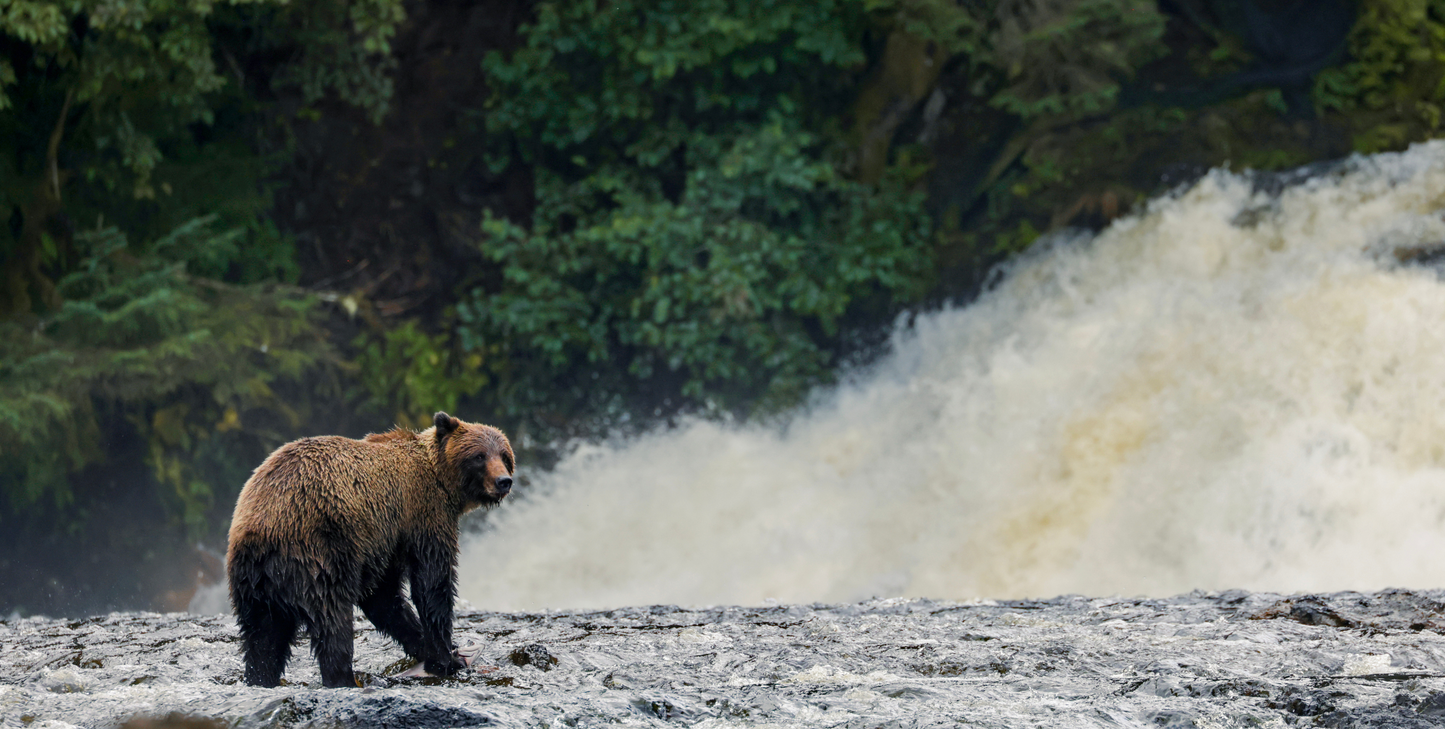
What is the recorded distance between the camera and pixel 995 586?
1005cm

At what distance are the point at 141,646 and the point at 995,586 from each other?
22.2 ft

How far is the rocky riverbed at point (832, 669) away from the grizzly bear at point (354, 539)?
195 mm

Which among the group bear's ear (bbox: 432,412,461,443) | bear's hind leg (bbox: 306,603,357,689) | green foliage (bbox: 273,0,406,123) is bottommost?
bear's hind leg (bbox: 306,603,357,689)

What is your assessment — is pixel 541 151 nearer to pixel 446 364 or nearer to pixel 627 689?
pixel 446 364

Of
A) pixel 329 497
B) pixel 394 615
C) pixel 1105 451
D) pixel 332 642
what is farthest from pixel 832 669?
pixel 1105 451

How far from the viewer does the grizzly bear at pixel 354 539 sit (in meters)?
4.04

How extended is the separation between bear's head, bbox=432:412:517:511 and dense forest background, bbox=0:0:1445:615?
7.90 m

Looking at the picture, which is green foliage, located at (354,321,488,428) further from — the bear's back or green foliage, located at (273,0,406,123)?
the bear's back

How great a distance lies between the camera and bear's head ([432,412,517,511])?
4453 mm

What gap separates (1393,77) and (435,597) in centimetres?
1168

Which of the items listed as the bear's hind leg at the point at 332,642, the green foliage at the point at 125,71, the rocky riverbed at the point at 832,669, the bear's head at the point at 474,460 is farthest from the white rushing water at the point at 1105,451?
the bear's hind leg at the point at 332,642

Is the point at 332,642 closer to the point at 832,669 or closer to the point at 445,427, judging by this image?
the point at 445,427

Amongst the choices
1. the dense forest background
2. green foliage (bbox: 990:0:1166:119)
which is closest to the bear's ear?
the dense forest background

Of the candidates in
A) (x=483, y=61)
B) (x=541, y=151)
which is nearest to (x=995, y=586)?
(x=541, y=151)
